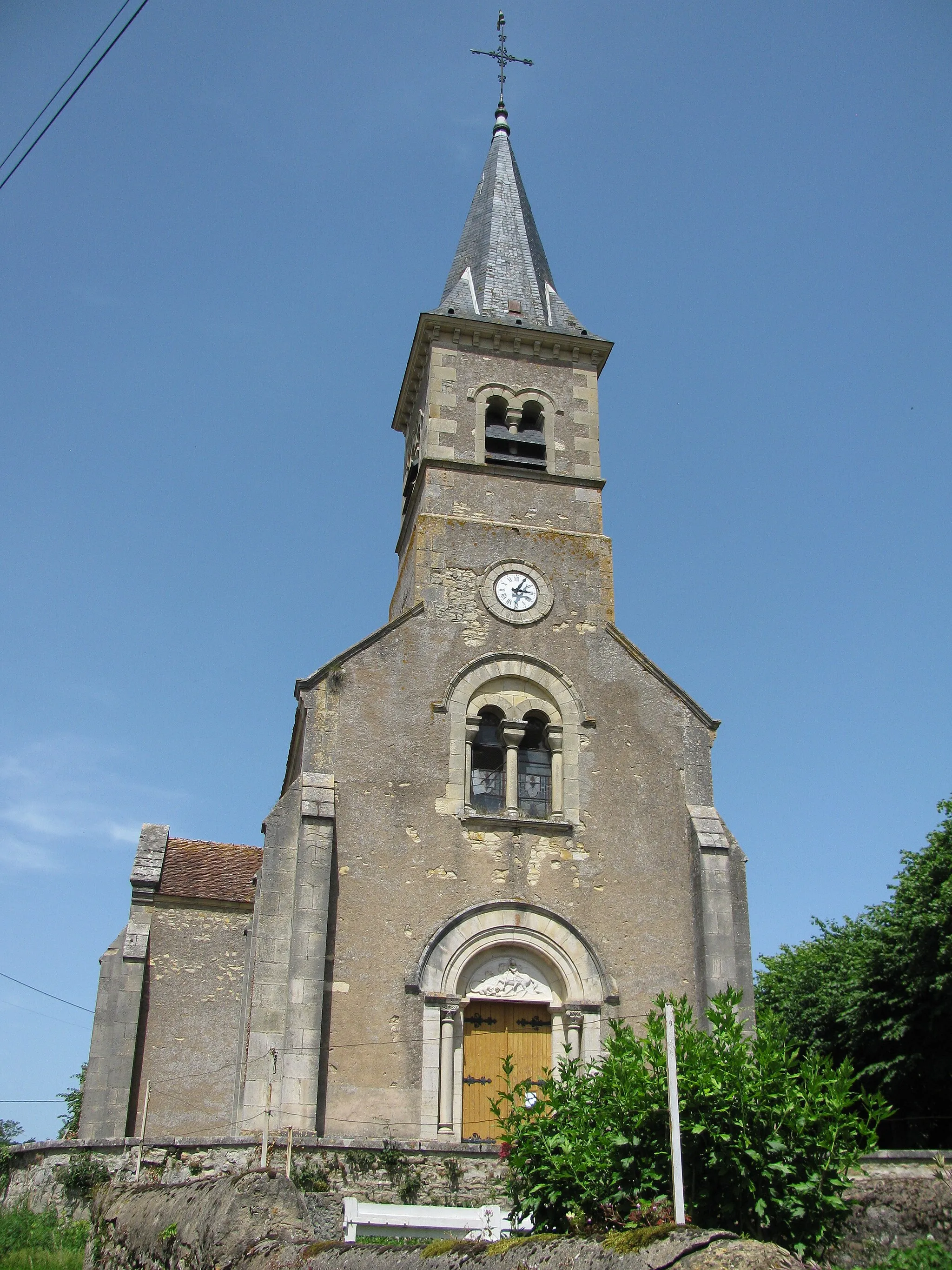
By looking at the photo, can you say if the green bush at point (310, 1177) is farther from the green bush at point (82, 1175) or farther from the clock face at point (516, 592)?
the clock face at point (516, 592)

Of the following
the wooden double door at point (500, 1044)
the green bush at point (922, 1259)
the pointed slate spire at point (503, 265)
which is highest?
the pointed slate spire at point (503, 265)

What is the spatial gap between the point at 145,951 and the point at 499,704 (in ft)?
27.8

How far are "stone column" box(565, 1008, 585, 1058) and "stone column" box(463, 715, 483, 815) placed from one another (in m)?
3.53

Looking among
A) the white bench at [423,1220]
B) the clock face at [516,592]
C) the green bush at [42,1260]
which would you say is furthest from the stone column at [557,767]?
the green bush at [42,1260]

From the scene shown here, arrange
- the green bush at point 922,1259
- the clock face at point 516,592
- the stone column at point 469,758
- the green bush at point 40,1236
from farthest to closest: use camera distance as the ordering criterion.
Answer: the clock face at point 516,592
the stone column at point 469,758
the green bush at point 40,1236
the green bush at point 922,1259

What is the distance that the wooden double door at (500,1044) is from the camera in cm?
1800

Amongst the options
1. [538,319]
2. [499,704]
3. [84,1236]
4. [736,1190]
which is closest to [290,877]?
[499,704]

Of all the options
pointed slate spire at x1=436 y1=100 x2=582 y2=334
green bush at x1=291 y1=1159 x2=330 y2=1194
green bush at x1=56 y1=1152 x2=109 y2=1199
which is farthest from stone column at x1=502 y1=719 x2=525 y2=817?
pointed slate spire at x1=436 y1=100 x2=582 y2=334

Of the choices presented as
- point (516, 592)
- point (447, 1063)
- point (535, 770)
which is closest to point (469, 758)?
point (535, 770)

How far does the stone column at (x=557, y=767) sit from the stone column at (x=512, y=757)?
49 cm

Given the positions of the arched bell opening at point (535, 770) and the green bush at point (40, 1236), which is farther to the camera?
the arched bell opening at point (535, 770)

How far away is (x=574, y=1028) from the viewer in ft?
59.7

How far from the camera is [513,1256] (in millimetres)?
6438

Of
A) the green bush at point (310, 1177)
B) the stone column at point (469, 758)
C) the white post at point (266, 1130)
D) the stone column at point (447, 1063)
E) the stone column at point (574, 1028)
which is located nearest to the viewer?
the white post at point (266, 1130)
